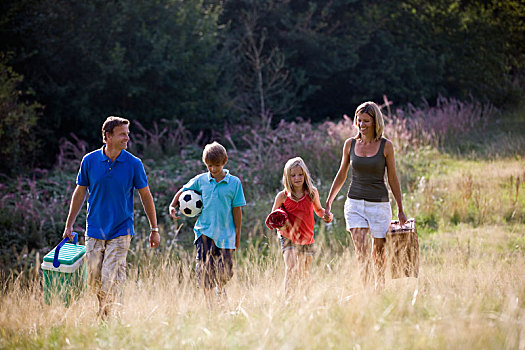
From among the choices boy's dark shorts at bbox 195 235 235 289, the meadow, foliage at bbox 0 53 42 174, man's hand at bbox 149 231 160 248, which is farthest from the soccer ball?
foliage at bbox 0 53 42 174

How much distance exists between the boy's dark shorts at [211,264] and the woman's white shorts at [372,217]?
47.8 inches

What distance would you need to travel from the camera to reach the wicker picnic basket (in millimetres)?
5066

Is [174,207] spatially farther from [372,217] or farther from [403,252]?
[403,252]

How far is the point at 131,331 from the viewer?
13.6ft

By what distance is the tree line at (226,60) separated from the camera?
13.8m

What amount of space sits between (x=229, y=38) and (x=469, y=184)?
12131 mm

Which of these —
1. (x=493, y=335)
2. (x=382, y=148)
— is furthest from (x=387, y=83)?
(x=493, y=335)

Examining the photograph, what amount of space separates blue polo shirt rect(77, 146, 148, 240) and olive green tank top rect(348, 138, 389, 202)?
2080 mm

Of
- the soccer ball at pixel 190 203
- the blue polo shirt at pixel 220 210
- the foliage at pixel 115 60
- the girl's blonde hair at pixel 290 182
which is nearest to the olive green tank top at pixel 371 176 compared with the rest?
the girl's blonde hair at pixel 290 182

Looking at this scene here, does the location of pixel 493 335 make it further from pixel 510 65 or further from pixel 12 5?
pixel 510 65

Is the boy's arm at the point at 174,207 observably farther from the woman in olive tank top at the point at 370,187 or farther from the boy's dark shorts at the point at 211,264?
the woman in olive tank top at the point at 370,187

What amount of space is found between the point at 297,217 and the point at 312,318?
1.40 metres

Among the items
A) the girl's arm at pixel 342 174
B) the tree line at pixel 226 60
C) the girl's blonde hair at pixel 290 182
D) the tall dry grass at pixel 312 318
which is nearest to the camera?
the tall dry grass at pixel 312 318

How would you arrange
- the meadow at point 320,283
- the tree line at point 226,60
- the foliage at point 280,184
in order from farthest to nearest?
the tree line at point 226,60 → the foliage at point 280,184 → the meadow at point 320,283
